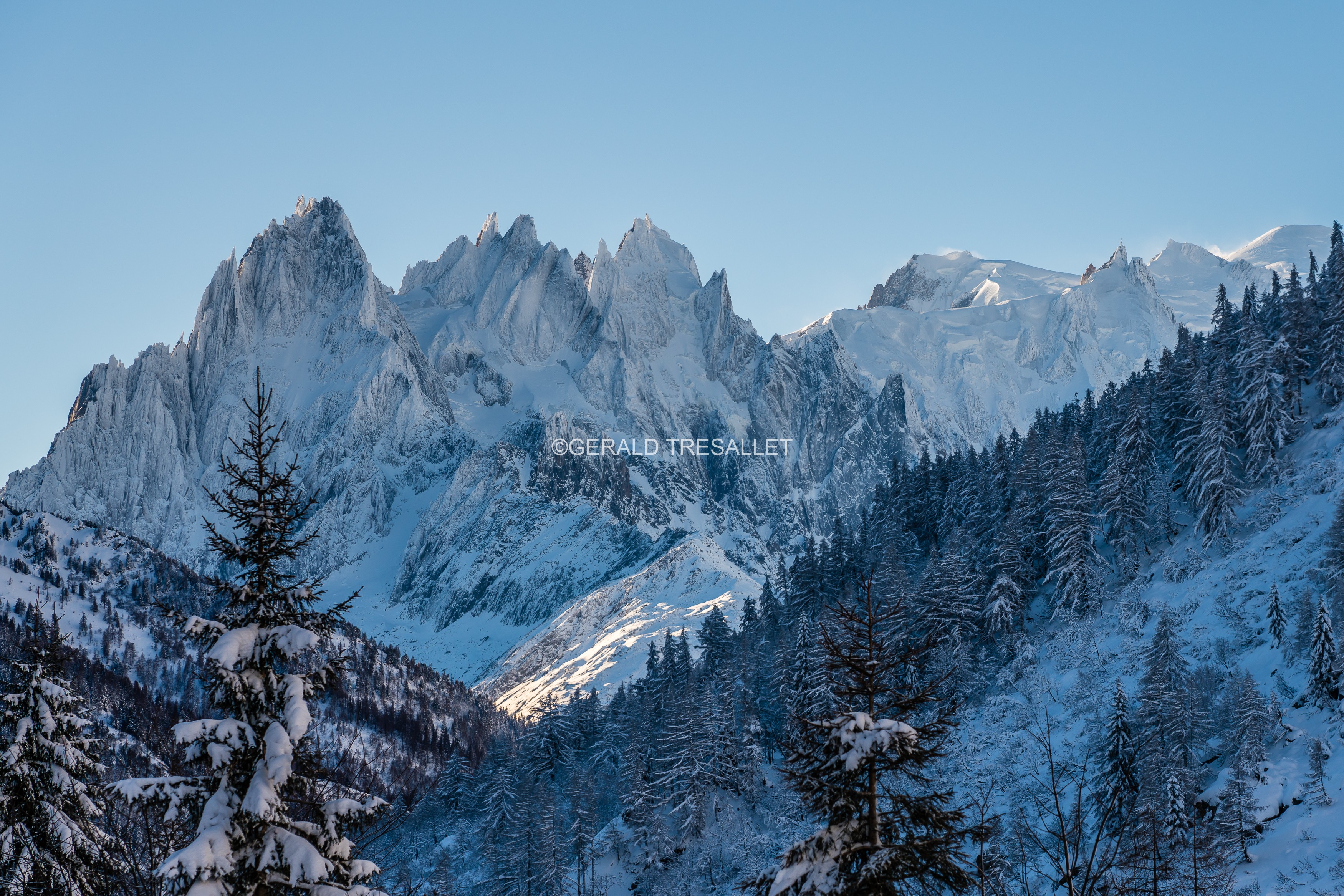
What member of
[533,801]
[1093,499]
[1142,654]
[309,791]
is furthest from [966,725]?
[309,791]

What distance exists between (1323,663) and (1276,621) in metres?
7.89

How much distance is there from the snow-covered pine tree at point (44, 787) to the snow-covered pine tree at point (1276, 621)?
5330 centimetres

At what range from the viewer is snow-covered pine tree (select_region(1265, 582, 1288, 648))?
49.1 metres

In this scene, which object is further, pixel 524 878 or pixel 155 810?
pixel 524 878

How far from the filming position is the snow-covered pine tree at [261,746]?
11.4 meters

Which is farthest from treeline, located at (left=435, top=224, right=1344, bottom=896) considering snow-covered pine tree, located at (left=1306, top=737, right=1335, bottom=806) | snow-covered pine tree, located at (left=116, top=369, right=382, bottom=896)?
snow-covered pine tree, located at (left=116, top=369, right=382, bottom=896)

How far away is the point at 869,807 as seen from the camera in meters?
12.4

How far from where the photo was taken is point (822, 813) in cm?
1309

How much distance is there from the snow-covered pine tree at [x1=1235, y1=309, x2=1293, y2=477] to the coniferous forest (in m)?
0.25

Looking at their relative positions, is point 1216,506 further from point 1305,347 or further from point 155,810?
point 155,810

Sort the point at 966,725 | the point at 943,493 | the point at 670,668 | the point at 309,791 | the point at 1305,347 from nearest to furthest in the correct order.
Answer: the point at 309,791 < the point at 966,725 < the point at 1305,347 < the point at 670,668 < the point at 943,493

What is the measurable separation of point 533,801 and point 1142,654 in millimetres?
43504

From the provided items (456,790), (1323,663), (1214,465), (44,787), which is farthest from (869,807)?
(456,790)

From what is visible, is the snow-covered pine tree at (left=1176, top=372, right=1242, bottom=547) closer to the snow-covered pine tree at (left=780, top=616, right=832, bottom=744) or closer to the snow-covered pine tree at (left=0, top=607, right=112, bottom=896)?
the snow-covered pine tree at (left=780, top=616, right=832, bottom=744)
